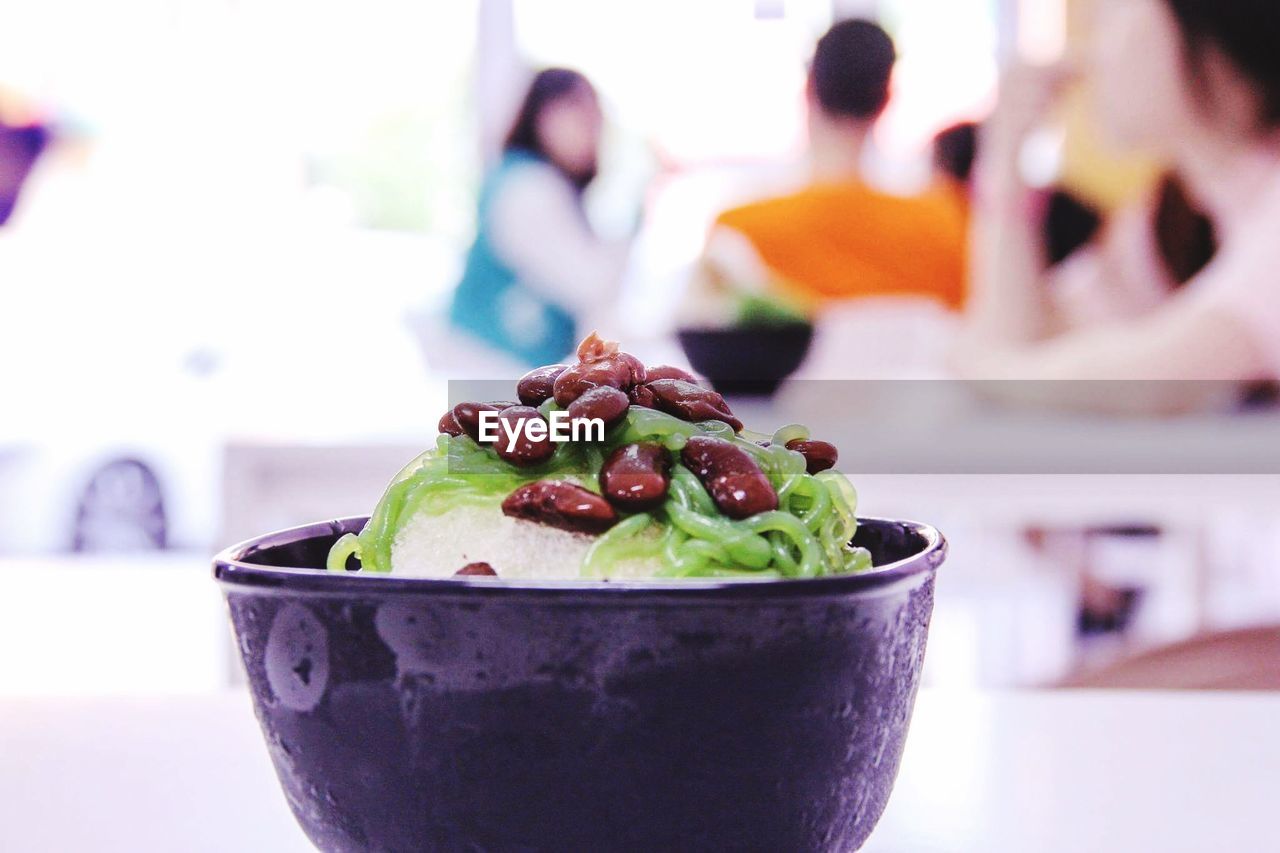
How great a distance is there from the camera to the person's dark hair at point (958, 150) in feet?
11.9

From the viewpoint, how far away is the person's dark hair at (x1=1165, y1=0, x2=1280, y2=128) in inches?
82.0

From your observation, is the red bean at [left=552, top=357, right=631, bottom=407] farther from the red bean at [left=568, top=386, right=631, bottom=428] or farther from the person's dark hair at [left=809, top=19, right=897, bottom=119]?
the person's dark hair at [left=809, top=19, right=897, bottom=119]

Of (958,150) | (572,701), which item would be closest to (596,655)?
(572,701)

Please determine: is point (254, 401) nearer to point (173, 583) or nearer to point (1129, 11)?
point (173, 583)

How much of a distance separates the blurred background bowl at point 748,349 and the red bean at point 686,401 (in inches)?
44.9

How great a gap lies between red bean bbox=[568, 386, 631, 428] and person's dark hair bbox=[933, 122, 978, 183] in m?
3.36

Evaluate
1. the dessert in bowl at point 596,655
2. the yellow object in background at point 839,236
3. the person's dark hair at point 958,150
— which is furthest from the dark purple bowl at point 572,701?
the person's dark hair at point 958,150

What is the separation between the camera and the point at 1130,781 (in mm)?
660

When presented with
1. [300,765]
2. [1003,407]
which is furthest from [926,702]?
[1003,407]

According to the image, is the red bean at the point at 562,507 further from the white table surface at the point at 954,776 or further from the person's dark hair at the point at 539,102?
the person's dark hair at the point at 539,102

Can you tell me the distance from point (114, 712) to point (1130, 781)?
65 centimetres

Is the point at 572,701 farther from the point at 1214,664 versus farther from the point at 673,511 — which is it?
the point at 1214,664

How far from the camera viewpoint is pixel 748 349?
1672 mm

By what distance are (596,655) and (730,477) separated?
0.09 m
